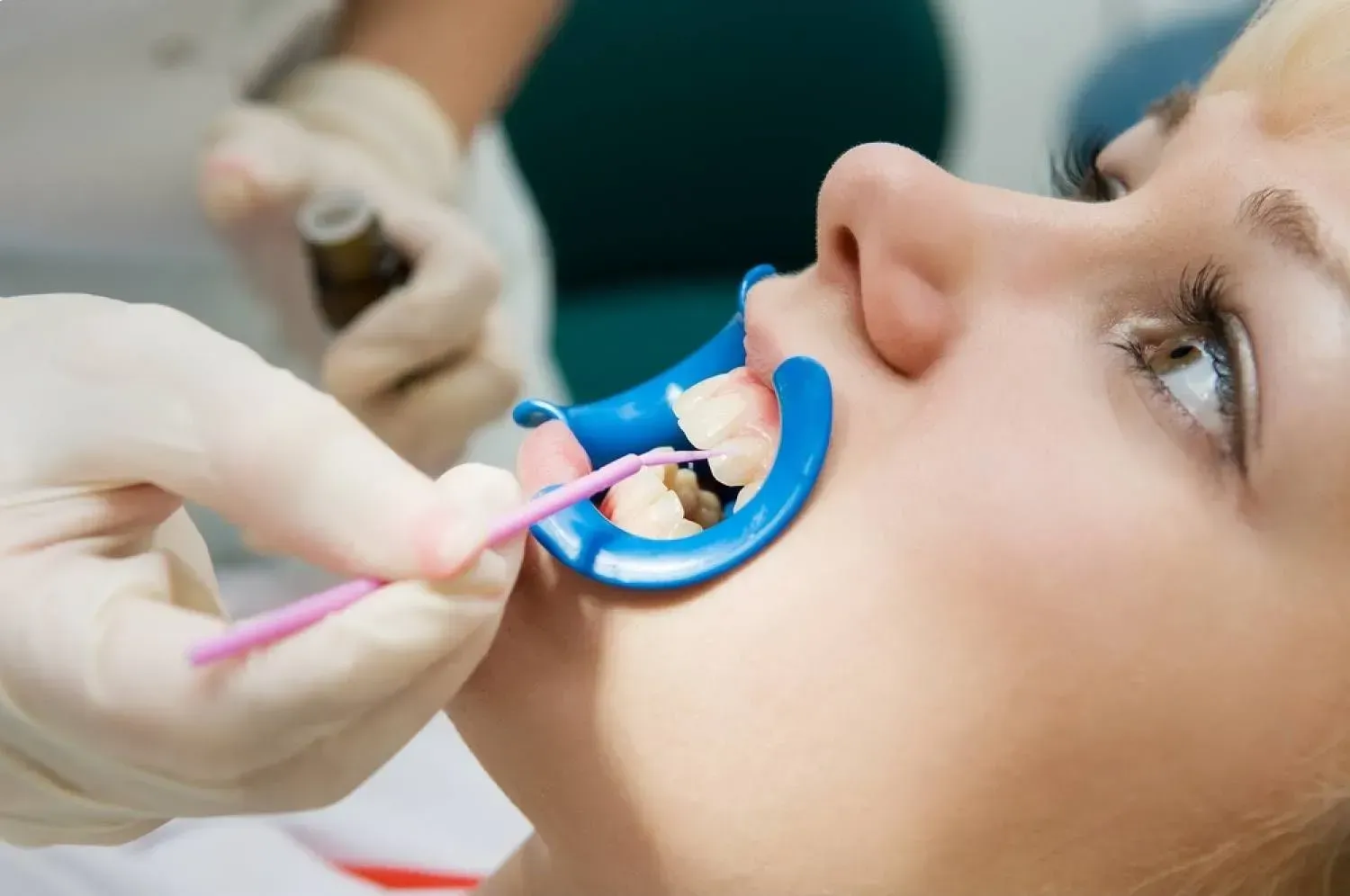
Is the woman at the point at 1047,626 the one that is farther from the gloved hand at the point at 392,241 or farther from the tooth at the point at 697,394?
the gloved hand at the point at 392,241

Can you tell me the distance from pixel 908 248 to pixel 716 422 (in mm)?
153

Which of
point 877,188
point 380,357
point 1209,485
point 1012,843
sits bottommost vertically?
point 1012,843

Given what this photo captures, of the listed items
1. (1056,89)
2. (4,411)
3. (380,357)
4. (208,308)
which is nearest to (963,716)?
(4,411)

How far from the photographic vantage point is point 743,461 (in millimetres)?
656

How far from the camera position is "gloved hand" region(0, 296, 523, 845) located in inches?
18.9

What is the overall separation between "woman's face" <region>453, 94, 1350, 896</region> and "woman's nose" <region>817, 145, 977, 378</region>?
26 millimetres

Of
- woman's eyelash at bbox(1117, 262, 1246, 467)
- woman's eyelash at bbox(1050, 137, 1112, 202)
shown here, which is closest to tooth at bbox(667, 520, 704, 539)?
woman's eyelash at bbox(1117, 262, 1246, 467)

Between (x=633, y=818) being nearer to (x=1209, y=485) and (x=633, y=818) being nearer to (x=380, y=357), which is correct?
(x=1209, y=485)

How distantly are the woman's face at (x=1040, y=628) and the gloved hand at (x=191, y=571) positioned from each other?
0.10 metres

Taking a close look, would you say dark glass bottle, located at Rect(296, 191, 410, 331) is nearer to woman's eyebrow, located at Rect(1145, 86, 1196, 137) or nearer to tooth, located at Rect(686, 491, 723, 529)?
tooth, located at Rect(686, 491, 723, 529)

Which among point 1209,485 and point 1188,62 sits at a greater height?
point 1188,62

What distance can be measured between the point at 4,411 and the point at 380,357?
46cm

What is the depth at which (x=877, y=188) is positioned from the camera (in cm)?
64

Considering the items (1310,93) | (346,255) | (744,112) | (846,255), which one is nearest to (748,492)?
(846,255)
